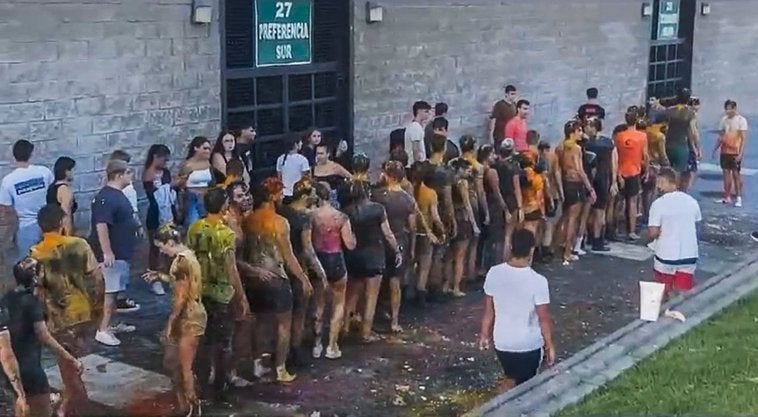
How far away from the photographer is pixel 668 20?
23453 millimetres

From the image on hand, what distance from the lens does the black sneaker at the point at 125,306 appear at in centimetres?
1061

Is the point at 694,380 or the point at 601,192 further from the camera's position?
the point at 601,192

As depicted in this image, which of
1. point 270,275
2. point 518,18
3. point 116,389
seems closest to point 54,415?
point 116,389

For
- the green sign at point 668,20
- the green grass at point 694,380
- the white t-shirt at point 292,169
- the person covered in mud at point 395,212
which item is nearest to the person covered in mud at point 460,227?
the person covered in mud at point 395,212

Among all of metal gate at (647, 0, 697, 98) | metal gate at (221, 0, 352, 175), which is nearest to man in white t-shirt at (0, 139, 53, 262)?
metal gate at (221, 0, 352, 175)

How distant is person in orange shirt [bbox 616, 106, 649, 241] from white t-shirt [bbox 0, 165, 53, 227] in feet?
23.4

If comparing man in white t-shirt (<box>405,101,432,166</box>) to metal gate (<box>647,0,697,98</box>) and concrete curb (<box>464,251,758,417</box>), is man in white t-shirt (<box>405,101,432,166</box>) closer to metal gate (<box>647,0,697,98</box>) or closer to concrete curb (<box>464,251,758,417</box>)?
concrete curb (<box>464,251,758,417</box>)

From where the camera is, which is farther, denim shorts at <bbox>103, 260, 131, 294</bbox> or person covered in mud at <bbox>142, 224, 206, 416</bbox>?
denim shorts at <bbox>103, 260, 131, 294</bbox>

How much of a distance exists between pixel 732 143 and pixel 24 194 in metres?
10.3

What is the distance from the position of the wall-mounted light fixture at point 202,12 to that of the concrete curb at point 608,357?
5.59m

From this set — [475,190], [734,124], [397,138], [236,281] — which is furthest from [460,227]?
→ [734,124]

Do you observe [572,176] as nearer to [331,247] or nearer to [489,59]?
[331,247]

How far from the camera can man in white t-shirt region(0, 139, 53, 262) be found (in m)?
9.71

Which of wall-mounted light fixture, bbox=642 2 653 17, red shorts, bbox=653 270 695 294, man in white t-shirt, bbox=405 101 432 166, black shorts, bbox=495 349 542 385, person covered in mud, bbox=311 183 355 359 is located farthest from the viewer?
wall-mounted light fixture, bbox=642 2 653 17
